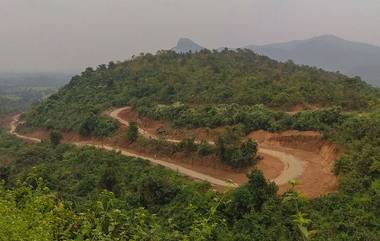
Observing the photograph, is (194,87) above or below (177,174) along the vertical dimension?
above

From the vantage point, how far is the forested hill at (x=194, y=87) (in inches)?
1713

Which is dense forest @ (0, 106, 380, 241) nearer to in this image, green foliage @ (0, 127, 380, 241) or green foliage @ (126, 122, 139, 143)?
green foliage @ (0, 127, 380, 241)

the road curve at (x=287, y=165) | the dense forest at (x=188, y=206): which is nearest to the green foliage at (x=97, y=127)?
the road curve at (x=287, y=165)

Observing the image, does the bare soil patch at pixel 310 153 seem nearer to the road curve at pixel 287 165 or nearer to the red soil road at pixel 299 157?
the red soil road at pixel 299 157

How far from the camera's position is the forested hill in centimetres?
4350

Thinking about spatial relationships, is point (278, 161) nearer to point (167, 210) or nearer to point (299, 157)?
point (299, 157)

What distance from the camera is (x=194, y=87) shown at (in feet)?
173

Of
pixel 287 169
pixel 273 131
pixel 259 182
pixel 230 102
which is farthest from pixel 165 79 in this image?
pixel 259 182

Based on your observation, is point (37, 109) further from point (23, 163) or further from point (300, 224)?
point (300, 224)

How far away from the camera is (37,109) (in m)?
67.1

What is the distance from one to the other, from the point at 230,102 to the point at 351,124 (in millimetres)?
18114

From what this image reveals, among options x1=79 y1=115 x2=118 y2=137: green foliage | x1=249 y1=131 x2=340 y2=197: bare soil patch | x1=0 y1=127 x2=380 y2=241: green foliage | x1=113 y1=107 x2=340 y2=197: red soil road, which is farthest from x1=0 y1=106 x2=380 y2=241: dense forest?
x1=79 y1=115 x2=118 y2=137: green foliage

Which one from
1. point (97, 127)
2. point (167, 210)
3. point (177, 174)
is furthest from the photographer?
point (97, 127)

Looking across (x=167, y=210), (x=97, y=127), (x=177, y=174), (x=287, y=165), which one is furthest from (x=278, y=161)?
(x=97, y=127)
